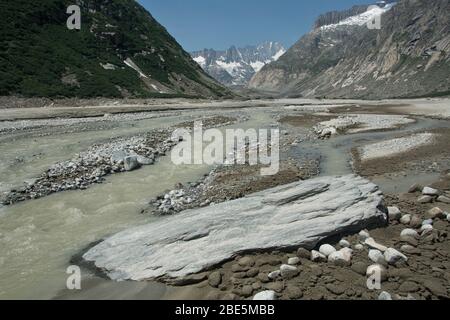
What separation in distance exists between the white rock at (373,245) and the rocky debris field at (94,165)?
1598cm

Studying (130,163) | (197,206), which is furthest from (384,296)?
(130,163)

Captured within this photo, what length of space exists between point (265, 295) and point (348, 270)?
275 cm

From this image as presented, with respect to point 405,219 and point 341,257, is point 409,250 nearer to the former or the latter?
point 341,257

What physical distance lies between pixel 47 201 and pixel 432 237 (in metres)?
17.4

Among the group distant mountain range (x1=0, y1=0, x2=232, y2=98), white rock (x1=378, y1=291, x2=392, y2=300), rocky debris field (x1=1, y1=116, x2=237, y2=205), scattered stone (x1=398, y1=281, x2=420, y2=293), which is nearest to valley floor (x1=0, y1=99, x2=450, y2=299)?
scattered stone (x1=398, y1=281, x2=420, y2=293)

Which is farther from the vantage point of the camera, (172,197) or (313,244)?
(172,197)

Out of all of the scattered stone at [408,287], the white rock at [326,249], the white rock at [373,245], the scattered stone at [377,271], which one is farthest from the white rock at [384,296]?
the white rock at [373,245]

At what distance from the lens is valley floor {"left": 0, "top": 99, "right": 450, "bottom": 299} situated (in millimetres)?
10734

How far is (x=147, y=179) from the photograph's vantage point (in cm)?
2481

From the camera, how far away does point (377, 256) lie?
11.5 m

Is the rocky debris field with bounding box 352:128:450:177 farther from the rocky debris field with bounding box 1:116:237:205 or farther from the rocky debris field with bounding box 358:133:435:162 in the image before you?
the rocky debris field with bounding box 1:116:237:205

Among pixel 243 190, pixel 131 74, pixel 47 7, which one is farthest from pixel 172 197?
pixel 47 7

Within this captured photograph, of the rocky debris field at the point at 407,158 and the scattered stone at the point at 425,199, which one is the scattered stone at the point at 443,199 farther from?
the rocky debris field at the point at 407,158

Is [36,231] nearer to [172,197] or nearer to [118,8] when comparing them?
[172,197]
